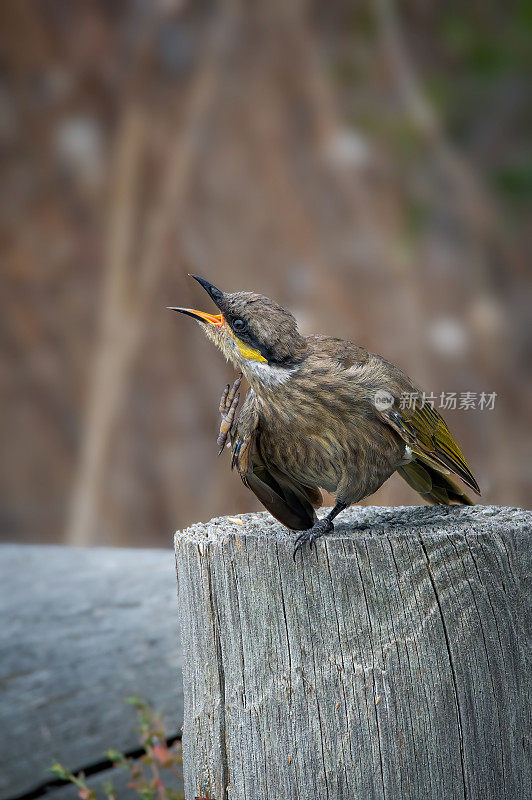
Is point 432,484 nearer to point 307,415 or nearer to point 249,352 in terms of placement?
point 307,415

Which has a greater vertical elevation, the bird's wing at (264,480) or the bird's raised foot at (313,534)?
the bird's wing at (264,480)

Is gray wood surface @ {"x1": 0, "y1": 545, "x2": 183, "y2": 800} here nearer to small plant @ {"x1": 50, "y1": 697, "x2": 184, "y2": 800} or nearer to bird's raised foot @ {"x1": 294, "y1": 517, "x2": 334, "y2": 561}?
small plant @ {"x1": 50, "y1": 697, "x2": 184, "y2": 800}

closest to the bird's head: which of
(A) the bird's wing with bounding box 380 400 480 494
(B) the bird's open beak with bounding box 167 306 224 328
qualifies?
(B) the bird's open beak with bounding box 167 306 224 328

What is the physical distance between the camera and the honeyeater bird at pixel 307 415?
1.99 m

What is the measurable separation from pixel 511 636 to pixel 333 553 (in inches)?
16.0

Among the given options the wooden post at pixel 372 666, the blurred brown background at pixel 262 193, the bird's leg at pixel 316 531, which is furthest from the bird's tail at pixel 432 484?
the blurred brown background at pixel 262 193

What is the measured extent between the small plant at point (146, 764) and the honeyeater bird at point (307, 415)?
2.88 ft

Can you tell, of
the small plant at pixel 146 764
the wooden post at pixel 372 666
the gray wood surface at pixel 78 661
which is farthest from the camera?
the gray wood surface at pixel 78 661

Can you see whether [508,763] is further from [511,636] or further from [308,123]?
[308,123]

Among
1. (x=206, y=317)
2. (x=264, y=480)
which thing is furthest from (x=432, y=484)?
(x=206, y=317)

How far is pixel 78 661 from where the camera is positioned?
2.86 meters

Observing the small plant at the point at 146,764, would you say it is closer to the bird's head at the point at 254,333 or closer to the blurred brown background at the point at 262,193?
the bird's head at the point at 254,333

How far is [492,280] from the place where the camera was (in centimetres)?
511

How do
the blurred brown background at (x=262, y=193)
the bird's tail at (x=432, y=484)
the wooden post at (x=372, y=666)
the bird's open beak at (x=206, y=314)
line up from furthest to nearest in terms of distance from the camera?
1. the blurred brown background at (x=262, y=193)
2. the bird's tail at (x=432, y=484)
3. the bird's open beak at (x=206, y=314)
4. the wooden post at (x=372, y=666)
